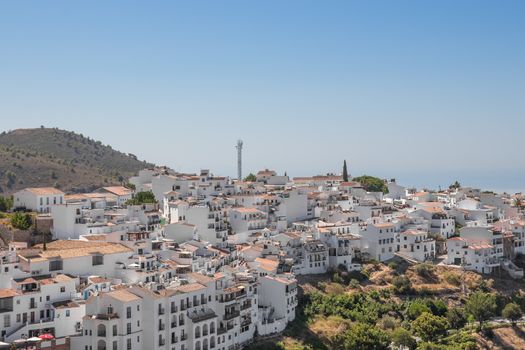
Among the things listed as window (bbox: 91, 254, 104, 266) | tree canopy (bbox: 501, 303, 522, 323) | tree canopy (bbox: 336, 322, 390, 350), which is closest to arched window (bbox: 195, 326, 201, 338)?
window (bbox: 91, 254, 104, 266)

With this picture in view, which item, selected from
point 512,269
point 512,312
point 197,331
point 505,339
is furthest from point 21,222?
point 512,269

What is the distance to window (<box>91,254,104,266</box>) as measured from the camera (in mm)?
46438

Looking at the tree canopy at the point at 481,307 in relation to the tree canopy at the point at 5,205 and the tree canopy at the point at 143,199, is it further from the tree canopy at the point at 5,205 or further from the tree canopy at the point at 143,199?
the tree canopy at the point at 5,205

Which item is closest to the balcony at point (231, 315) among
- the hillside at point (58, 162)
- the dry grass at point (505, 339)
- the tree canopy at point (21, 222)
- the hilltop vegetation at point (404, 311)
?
the hilltop vegetation at point (404, 311)

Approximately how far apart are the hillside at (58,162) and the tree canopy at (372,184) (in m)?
39.4

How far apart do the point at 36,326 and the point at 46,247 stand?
10.4 meters

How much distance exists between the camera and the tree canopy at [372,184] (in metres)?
95.1

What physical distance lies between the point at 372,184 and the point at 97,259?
186 feet

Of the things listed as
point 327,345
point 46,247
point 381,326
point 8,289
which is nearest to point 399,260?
point 381,326

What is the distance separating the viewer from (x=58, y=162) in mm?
Result: 113688

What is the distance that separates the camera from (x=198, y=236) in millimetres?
59344

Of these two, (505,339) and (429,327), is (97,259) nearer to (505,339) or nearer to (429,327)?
(429,327)

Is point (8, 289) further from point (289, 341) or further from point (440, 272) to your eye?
point (440, 272)

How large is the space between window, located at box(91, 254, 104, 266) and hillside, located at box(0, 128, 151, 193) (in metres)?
55.6
